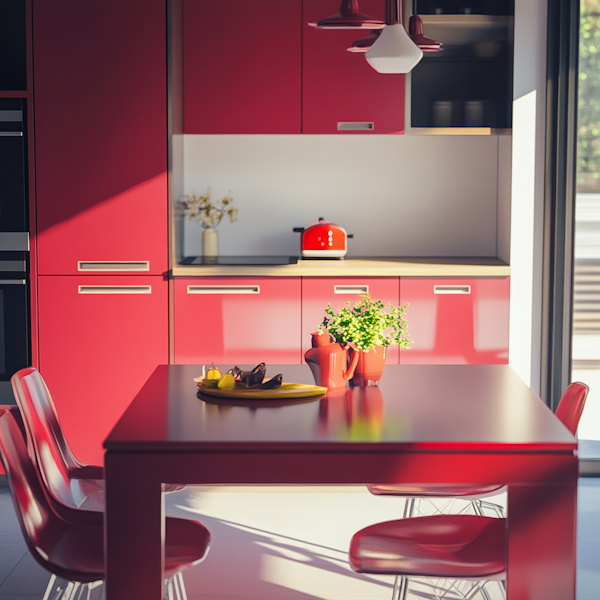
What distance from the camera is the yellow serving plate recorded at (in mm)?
2166

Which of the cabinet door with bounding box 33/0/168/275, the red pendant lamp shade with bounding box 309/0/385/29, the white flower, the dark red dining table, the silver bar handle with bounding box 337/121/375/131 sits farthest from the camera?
the white flower

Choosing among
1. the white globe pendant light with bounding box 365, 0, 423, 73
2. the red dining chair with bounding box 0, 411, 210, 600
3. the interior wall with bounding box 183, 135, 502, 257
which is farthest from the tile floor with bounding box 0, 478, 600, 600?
the white globe pendant light with bounding box 365, 0, 423, 73

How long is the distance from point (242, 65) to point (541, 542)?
9.61ft

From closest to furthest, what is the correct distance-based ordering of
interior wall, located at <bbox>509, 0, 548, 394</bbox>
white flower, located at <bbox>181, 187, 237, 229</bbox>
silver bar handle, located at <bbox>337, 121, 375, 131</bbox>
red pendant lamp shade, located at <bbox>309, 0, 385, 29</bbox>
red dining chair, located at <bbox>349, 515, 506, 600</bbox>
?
red dining chair, located at <bbox>349, 515, 506, 600</bbox>, red pendant lamp shade, located at <bbox>309, 0, 385, 29</bbox>, interior wall, located at <bbox>509, 0, 548, 394</bbox>, silver bar handle, located at <bbox>337, 121, 375, 131</bbox>, white flower, located at <bbox>181, 187, 237, 229</bbox>

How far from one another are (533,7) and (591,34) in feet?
1.05

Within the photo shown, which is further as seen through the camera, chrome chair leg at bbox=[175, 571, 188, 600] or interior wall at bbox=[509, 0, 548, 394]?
interior wall at bbox=[509, 0, 548, 394]

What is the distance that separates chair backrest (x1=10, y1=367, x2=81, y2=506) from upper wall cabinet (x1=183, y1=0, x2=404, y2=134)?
2.04m

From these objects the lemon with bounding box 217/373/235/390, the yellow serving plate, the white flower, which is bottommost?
the yellow serving plate

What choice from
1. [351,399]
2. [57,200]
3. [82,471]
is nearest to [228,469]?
[351,399]

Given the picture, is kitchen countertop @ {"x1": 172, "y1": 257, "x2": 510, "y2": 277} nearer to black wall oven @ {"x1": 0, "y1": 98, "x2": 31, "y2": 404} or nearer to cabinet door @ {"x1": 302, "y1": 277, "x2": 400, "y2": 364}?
cabinet door @ {"x1": 302, "y1": 277, "x2": 400, "y2": 364}

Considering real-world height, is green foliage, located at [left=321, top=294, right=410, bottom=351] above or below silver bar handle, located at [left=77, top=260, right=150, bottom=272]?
below

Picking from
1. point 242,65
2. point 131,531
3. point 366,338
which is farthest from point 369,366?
point 242,65

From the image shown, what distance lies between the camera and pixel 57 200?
3.86 metres

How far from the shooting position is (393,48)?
6.73 ft
